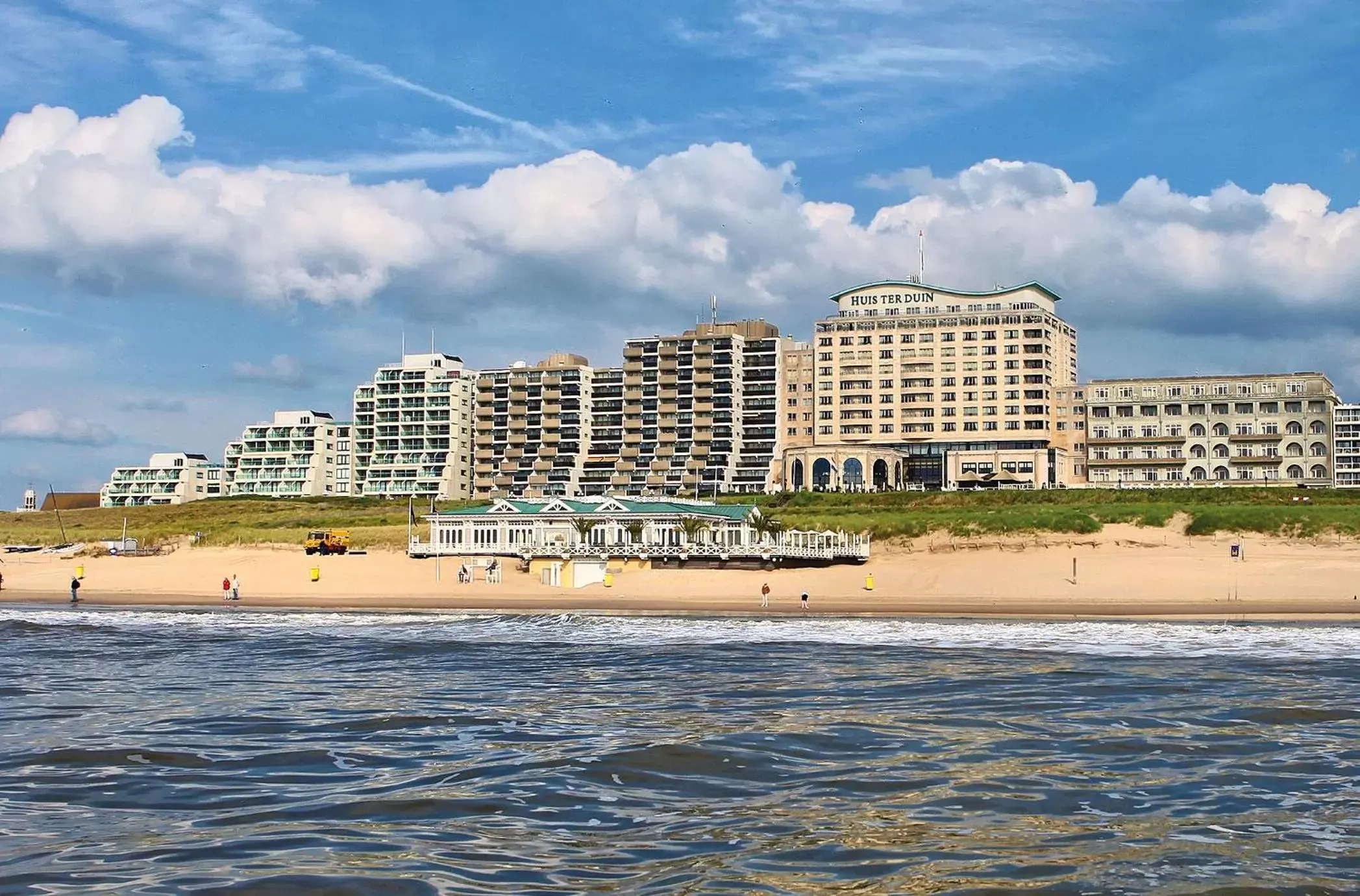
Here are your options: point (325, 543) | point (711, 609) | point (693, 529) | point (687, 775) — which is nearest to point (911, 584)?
point (711, 609)

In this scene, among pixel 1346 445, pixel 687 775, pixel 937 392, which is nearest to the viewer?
pixel 687 775

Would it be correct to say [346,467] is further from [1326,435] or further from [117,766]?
[117,766]

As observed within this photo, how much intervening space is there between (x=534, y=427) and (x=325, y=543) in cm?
8683

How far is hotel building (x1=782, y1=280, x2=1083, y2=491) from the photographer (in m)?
141

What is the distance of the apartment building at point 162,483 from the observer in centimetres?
19588

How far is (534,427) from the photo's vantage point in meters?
172

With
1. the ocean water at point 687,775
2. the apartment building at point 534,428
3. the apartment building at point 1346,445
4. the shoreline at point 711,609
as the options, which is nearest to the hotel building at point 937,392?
the apartment building at point 1346,445

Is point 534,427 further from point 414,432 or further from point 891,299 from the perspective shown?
point 891,299

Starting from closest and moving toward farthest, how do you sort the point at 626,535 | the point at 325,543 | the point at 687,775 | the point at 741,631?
the point at 687,775 → the point at 741,631 → the point at 626,535 → the point at 325,543

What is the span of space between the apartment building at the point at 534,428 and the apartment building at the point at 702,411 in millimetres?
6121

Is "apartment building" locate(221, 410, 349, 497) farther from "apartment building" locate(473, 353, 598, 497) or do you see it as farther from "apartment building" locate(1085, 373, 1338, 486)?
"apartment building" locate(1085, 373, 1338, 486)

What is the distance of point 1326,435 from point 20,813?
13322 centimetres

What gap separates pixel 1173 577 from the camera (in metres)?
57.7

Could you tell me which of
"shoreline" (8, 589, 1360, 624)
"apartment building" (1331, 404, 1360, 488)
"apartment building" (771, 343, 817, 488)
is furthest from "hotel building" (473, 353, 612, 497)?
"shoreline" (8, 589, 1360, 624)
